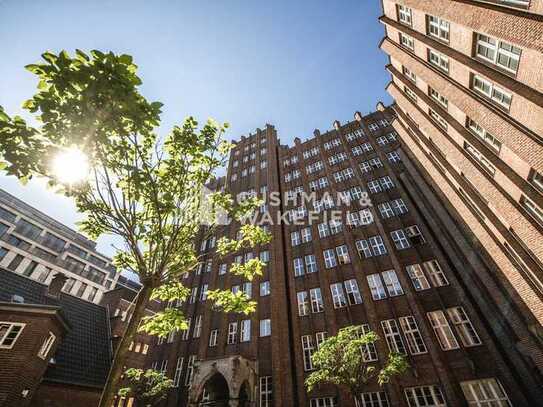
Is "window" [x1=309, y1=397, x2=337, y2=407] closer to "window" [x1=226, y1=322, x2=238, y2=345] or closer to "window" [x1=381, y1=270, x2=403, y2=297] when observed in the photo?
"window" [x1=226, y1=322, x2=238, y2=345]

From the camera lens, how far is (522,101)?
10102 millimetres

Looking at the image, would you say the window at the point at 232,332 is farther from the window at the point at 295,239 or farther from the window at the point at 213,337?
the window at the point at 295,239

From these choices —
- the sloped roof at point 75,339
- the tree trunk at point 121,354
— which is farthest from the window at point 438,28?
the sloped roof at point 75,339

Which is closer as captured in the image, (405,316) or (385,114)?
(405,316)

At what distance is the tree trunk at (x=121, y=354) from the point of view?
241 inches

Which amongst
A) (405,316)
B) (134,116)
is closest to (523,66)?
(134,116)

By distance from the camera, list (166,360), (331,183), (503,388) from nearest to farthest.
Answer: (503,388)
(166,360)
(331,183)

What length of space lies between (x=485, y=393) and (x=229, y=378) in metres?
16.2

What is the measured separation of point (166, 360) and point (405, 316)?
75.9ft

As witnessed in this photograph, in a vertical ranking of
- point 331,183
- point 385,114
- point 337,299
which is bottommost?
point 337,299

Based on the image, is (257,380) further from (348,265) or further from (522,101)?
(522,101)

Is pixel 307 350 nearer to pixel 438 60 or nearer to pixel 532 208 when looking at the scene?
pixel 532 208

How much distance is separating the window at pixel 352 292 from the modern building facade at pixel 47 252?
175 ft

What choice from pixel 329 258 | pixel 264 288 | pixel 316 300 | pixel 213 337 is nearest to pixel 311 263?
pixel 329 258
